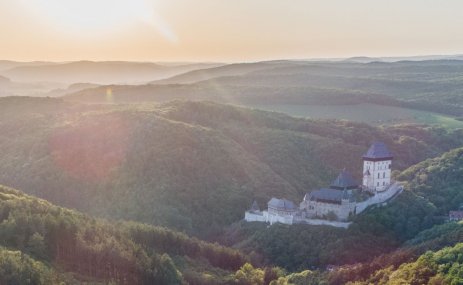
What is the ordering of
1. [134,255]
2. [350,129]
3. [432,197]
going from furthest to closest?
[350,129]
[432,197]
[134,255]

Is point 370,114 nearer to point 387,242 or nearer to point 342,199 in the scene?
point 342,199

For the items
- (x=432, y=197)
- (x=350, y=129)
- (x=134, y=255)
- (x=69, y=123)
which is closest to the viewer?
(x=134, y=255)

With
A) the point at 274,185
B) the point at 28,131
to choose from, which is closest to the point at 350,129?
the point at 274,185

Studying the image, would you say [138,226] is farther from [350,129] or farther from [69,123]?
[350,129]

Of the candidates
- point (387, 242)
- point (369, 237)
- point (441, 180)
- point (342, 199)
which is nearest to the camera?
point (369, 237)

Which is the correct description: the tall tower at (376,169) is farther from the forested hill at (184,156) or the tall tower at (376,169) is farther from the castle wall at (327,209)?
the forested hill at (184,156)

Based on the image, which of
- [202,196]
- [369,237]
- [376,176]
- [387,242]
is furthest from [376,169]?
[202,196]
